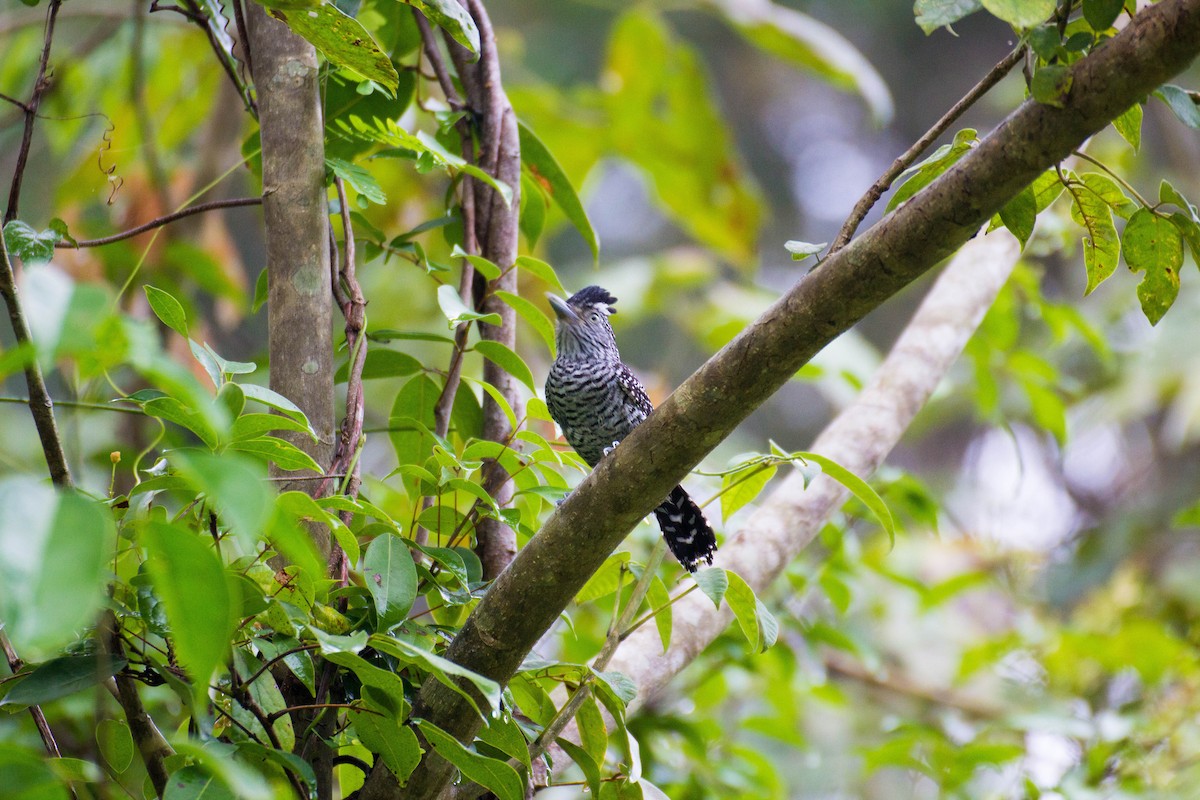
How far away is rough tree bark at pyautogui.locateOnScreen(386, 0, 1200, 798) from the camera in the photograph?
0.96m

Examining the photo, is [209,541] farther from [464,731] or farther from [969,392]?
[969,392]

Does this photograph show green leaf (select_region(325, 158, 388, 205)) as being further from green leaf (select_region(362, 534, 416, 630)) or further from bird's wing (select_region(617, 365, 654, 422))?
bird's wing (select_region(617, 365, 654, 422))

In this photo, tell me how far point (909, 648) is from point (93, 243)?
462 cm

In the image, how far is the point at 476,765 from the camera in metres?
1.15

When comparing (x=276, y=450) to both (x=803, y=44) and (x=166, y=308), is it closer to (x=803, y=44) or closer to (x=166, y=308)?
(x=166, y=308)

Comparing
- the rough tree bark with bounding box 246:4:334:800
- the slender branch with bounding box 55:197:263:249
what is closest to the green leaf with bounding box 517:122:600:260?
the rough tree bark with bounding box 246:4:334:800

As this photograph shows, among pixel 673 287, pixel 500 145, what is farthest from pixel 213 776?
pixel 673 287

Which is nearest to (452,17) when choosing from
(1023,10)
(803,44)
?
(1023,10)

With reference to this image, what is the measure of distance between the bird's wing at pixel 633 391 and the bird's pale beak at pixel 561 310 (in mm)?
203

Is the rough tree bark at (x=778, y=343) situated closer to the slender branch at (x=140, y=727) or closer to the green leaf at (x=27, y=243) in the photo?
the slender branch at (x=140, y=727)

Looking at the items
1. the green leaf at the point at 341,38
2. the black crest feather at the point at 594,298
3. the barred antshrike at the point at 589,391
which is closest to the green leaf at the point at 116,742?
the green leaf at the point at 341,38

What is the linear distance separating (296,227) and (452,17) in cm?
41

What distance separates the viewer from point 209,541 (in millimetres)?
1265

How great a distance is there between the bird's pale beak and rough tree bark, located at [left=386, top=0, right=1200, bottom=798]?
1379mm
